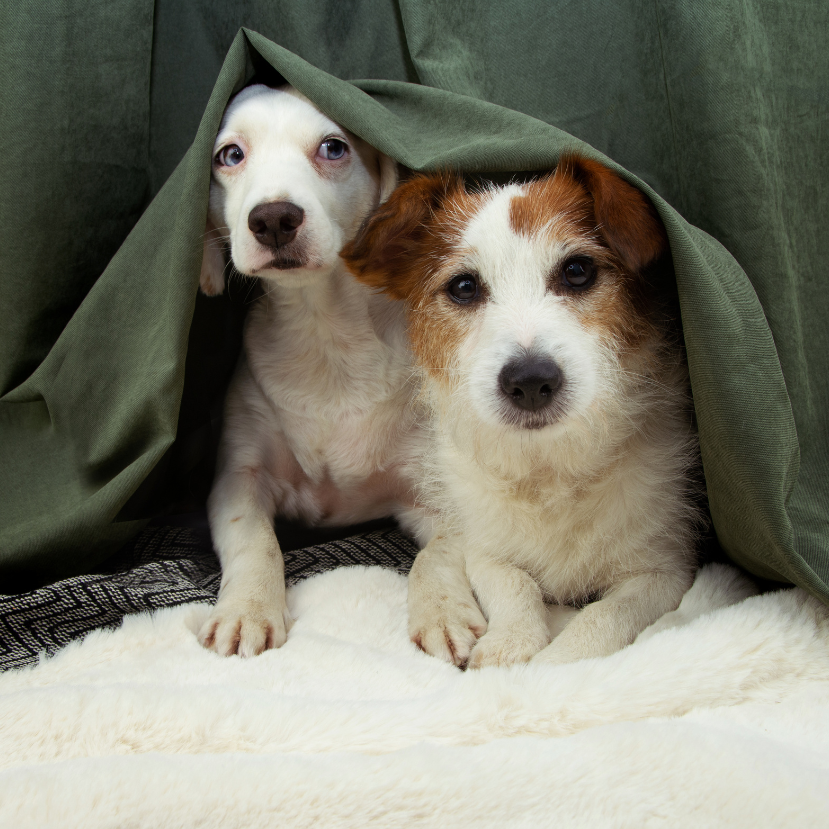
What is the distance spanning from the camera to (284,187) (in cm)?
161

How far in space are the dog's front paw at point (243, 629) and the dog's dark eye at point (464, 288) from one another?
0.73 meters

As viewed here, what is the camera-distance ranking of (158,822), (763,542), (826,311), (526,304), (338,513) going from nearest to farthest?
(158,822)
(763,542)
(526,304)
(826,311)
(338,513)

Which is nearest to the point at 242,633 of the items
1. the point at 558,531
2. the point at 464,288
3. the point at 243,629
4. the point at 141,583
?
the point at 243,629

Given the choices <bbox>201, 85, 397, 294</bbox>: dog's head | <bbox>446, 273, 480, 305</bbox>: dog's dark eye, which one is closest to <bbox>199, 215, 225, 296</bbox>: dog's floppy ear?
<bbox>201, 85, 397, 294</bbox>: dog's head

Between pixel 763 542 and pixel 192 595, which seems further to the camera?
pixel 192 595

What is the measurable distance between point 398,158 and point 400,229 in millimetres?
147

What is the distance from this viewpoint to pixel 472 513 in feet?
5.46

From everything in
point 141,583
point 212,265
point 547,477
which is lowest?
point 141,583

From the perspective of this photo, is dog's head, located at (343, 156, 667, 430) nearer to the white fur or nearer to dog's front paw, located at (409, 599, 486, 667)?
the white fur

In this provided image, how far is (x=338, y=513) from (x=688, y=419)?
96 centimetres

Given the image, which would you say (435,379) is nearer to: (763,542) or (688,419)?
(688,419)

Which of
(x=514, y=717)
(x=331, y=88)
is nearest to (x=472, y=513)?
(x=514, y=717)

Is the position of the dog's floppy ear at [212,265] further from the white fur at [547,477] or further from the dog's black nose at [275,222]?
the white fur at [547,477]

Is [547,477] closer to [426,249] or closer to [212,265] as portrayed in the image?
[426,249]
